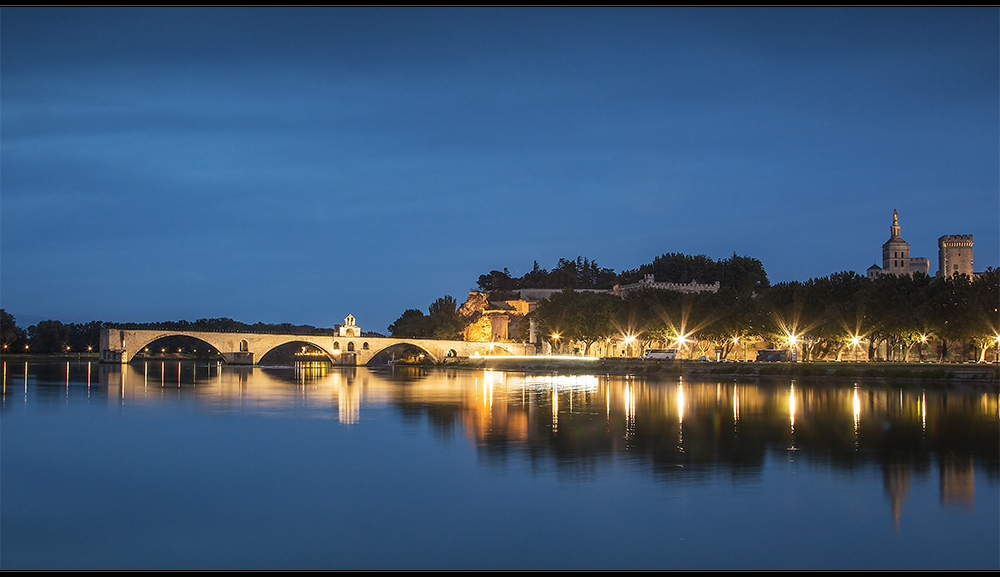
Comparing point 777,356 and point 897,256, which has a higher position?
point 897,256

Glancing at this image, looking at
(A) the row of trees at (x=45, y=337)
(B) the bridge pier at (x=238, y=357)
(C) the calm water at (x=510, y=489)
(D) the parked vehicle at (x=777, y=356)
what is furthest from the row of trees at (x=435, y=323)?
(C) the calm water at (x=510, y=489)

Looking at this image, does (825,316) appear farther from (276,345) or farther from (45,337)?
(45,337)

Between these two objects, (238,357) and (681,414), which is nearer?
(681,414)

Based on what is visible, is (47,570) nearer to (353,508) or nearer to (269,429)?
(353,508)

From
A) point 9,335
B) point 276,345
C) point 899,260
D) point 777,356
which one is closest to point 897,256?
point 899,260

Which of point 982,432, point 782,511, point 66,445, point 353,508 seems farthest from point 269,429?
point 982,432
